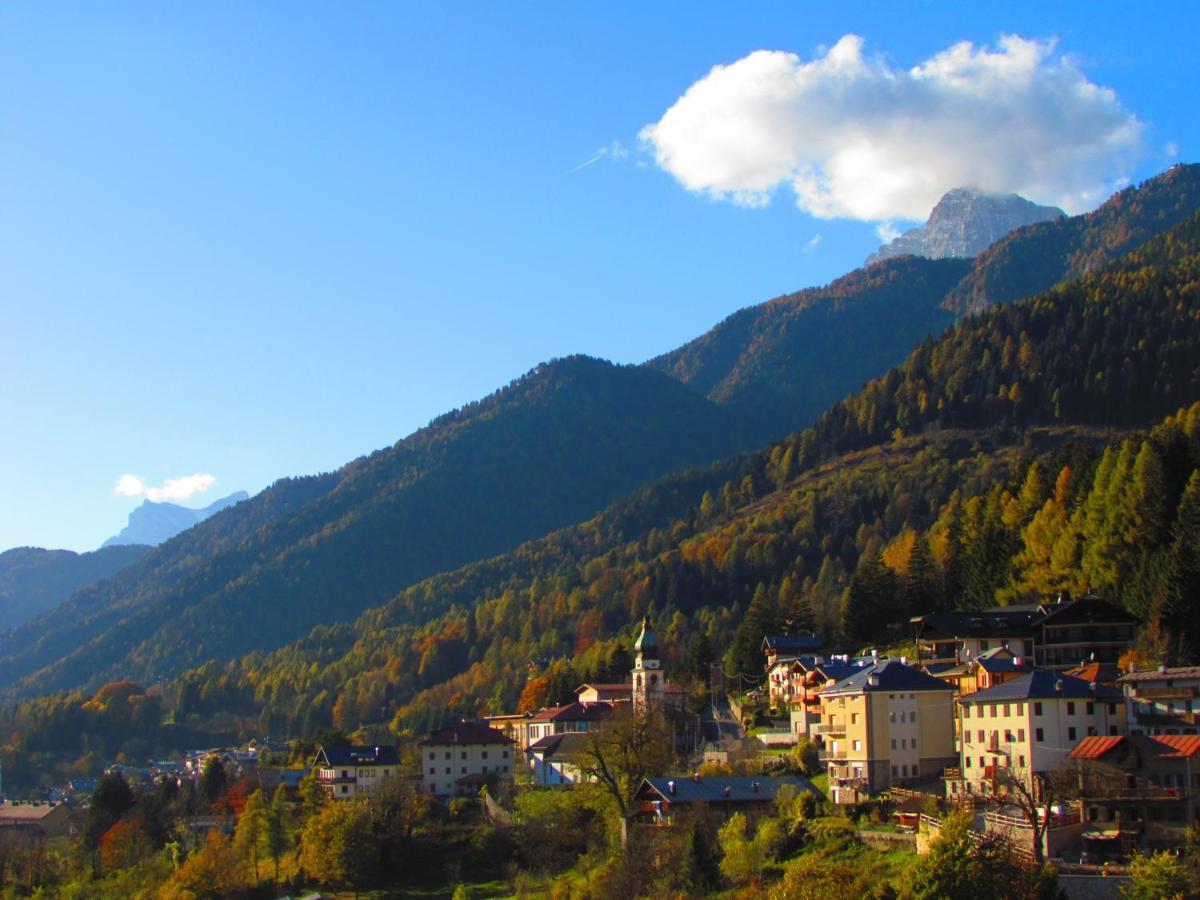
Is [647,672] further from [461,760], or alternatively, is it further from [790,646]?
[461,760]

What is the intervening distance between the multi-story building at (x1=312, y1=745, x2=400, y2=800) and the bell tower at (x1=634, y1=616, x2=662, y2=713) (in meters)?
17.6

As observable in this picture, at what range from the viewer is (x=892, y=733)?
7619 cm

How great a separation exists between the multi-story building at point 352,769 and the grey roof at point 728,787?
3416 centimetres

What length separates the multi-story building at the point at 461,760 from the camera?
10738cm

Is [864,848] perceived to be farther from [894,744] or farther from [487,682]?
[487,682]

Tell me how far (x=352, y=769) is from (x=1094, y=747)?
58391mm

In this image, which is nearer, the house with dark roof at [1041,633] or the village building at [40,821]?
the house with dark roof at [1041,633]

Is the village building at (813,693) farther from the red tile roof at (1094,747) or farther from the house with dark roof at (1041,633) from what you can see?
the red tile roof at (1094,747)

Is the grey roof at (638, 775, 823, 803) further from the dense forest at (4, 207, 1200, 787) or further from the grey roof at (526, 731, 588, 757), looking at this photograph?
the dense forest at (4, 207, 1200, 787)

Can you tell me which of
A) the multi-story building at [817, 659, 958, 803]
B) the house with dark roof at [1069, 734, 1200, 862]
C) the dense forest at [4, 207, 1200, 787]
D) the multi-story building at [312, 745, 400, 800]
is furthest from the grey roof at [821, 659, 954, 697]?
the multi-story building at [312, 745, 400, 800]

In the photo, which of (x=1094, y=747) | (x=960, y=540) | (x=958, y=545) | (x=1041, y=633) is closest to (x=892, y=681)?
(x=1094, y=747)

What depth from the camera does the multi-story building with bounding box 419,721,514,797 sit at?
107375mm

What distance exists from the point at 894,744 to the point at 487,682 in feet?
386

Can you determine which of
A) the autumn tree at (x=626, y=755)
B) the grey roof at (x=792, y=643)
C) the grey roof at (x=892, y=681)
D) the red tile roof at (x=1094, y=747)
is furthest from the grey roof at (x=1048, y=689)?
the grey roof at (x=792, y=643)
